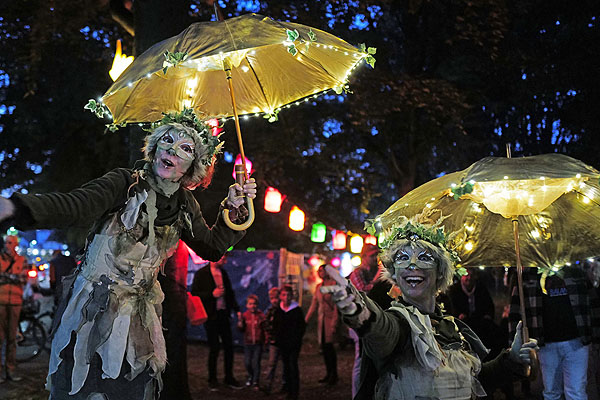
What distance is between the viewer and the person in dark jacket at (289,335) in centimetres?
964

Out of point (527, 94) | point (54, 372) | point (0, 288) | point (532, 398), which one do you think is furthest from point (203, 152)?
point (527, 94)

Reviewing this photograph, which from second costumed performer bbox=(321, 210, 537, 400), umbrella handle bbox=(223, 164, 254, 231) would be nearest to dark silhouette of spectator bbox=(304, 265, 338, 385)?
umbrella handle bbox=(223, 164, 254, 231)

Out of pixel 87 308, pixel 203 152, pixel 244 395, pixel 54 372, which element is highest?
pixel 203 152

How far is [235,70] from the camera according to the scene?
191 inches

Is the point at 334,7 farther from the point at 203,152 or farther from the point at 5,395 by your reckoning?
the point at 203,152

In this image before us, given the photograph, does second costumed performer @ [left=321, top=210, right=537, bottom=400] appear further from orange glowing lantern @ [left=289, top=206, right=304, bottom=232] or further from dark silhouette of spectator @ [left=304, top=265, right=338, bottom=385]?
orange glowing lantern @ [left=289, top=206, right=304, bottom=232]

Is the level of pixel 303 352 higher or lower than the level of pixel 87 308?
lower

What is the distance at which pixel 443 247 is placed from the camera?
12.1 ft

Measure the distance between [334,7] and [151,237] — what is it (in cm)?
1007

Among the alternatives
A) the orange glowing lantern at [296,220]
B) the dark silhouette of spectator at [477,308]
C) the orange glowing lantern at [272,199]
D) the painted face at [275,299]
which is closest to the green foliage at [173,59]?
the dark silhouette of spectator at [477,308]

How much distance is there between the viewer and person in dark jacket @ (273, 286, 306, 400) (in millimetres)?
9641

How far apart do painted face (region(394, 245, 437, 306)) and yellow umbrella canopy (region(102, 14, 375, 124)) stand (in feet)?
4.21

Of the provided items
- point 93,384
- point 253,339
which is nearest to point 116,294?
point 93,384

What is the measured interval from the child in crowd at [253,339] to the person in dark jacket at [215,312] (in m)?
0.23
